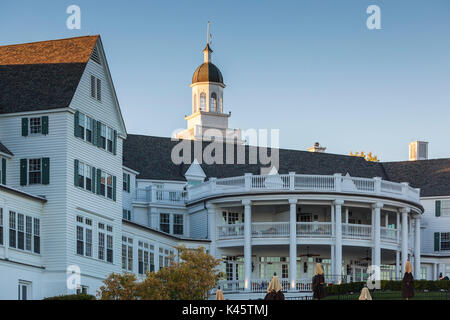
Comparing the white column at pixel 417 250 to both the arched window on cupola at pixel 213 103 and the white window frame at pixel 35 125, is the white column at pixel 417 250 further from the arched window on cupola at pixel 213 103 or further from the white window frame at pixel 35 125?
the white window frame at pixel 35 125

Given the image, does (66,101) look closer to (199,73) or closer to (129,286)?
(129,286)

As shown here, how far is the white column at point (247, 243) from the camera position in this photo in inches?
2463

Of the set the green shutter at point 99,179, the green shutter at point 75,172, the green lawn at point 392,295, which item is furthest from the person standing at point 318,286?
the green shutter at point 75,172

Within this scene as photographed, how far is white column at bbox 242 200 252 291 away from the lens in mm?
62562

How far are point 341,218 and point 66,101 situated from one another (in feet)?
82.1

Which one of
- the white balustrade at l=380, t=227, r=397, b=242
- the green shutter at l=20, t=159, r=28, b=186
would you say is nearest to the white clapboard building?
the green shutter at l=20, t=159, r=28, b=186

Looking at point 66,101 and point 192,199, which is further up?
point 66,101

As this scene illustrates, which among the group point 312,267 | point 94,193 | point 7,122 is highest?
point 7,122

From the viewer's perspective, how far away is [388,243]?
65562 mm

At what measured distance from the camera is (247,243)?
6347 centimetres

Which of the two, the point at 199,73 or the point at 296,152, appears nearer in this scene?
the point at 296,152

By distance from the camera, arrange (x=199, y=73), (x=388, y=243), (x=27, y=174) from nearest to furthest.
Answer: (x=27, y=174) → (x=388, y=243) → (x=199, y=73)
